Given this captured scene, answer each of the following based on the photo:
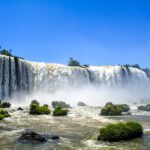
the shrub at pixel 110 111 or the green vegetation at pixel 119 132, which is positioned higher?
the shrub at pixel 110 111

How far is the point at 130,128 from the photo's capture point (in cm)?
2322

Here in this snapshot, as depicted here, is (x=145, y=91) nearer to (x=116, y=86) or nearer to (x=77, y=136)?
(x=116, y=86)

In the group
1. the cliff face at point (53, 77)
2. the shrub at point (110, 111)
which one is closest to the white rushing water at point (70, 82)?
→ the cliff face at point (53, 77)

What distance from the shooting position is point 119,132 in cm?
2217

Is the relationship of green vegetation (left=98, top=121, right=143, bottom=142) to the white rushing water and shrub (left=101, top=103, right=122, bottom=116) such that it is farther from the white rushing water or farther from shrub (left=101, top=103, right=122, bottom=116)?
the white rushing water

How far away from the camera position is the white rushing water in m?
67.0

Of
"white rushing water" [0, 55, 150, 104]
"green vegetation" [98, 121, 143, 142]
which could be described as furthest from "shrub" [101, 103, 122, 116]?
"white rushing water" [0, 55, 150, 104]

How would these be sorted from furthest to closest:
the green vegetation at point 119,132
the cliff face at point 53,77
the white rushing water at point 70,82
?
1. the white rushing water at point 70,82
2. the cliff face at point 53,77
3. the green vegetation at point 119,132

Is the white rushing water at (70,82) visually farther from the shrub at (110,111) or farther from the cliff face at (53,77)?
the shrub at (110,111)

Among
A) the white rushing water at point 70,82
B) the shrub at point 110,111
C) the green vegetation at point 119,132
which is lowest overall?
the green vegetation at point 119,132

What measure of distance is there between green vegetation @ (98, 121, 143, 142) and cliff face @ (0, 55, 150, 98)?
148 feet

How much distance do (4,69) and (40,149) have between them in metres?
48.7

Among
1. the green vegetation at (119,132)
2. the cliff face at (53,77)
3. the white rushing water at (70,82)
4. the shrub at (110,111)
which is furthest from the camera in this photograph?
the white rushing water at (70,82)

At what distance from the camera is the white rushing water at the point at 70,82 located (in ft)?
220
